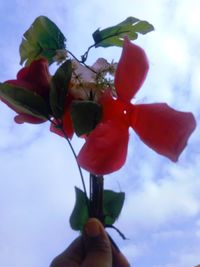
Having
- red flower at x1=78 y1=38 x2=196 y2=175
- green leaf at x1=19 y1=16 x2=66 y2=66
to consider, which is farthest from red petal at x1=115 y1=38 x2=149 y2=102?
Result: green leaf at x1=19 y1=16 x2=66 y2=66

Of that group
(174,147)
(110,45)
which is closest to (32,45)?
(110,45)

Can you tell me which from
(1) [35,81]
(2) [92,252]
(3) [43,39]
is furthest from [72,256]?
(3) [43,39]

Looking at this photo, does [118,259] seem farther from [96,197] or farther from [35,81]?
[35,81]

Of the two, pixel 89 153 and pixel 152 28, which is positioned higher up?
pixel 152 28

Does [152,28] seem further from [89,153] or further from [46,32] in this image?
[89,153]

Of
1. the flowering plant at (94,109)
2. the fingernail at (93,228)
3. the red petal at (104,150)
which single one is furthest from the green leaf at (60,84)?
the fingernail at (93,228)

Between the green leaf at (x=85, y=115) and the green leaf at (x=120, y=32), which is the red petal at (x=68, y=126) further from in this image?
the green leaf at (x=120, y=32)
